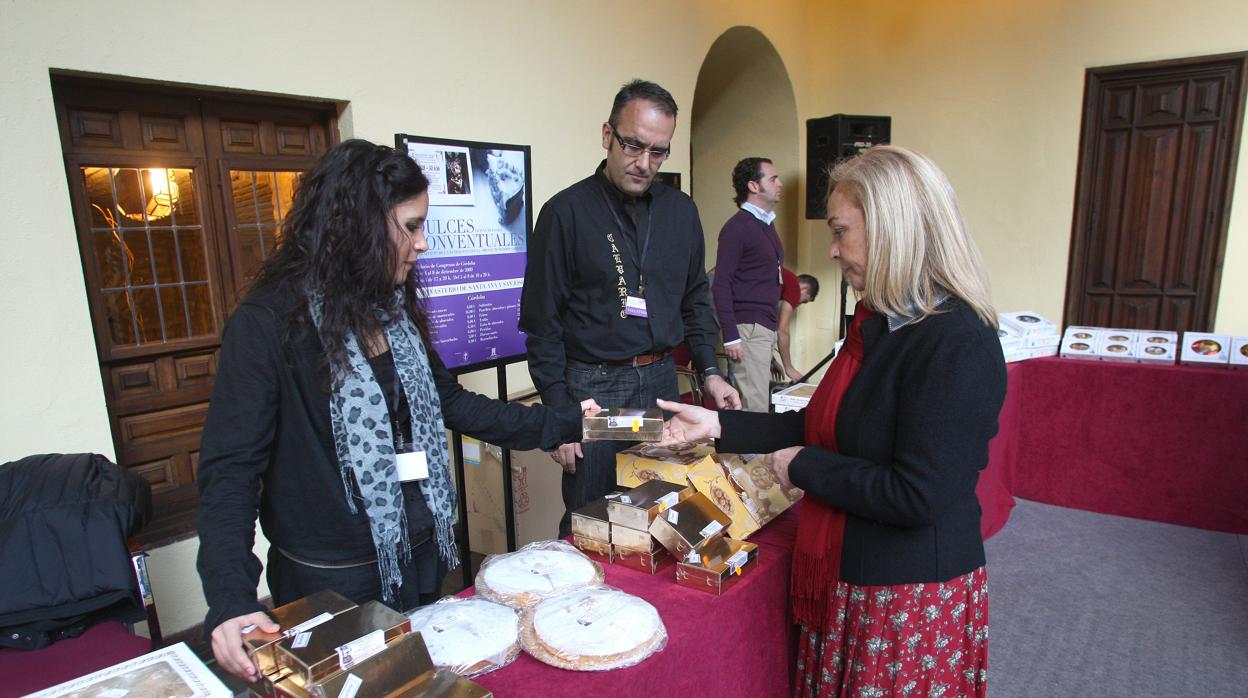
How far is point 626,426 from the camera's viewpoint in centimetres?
151

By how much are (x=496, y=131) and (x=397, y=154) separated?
2319 mm

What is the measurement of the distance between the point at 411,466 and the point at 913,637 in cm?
100

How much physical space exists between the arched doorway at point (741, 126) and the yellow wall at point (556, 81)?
0.10 metres

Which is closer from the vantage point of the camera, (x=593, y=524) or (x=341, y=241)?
(x=341, y=241)

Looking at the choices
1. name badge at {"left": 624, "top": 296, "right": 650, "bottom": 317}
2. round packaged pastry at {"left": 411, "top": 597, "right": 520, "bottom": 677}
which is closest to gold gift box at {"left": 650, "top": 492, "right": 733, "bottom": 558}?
round packaged pastry at {"left": 411, "top": 597, "right": 520, "bottom": 677}

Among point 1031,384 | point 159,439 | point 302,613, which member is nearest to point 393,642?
point 302,613

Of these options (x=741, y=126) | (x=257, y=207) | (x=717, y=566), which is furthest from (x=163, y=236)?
(x=741, y=126)

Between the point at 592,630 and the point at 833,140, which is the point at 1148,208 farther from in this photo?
the point at 592,630

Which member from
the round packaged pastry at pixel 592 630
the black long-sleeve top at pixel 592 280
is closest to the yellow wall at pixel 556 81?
the black long-sleeve top at pixel 592 280

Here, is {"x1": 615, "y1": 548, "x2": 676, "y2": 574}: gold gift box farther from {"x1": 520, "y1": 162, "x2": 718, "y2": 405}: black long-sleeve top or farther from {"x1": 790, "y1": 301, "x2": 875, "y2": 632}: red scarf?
{"x1": 520, "y1": 162, "x2": 718, "y2": 405}: black long-sleeve top

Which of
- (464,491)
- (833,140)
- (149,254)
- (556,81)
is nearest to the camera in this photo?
(464,491)

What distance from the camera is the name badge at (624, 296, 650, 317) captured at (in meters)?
2.07

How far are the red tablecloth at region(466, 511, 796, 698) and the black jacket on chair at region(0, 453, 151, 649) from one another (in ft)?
3.97

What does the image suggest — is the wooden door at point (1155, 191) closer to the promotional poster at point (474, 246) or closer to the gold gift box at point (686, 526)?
the promotional poster at point (474, 246)
